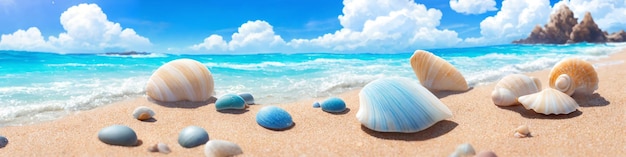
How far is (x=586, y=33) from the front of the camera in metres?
49.7

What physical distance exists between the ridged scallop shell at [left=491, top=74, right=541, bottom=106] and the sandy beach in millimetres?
73

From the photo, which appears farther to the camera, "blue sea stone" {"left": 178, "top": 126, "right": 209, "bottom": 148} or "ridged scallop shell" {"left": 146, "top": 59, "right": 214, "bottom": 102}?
"ridged scallop shell" {"left": 146, "top": 59, "right": 214, "bottom": 102}

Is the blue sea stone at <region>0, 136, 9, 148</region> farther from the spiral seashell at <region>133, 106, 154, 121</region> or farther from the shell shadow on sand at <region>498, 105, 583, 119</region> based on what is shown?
the shell shadow on sand at <region>498, 105, 583, 119</region>

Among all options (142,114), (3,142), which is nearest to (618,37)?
(142,114)

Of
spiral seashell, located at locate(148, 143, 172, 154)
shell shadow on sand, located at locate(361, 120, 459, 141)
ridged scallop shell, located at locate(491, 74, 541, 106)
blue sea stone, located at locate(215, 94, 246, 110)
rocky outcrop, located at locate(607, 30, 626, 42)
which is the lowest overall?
rocky outcrop, located at locate(607, 30, 626, 42)

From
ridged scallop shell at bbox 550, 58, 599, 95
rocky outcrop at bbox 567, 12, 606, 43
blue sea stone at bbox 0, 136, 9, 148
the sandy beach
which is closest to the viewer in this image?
the sandy beach

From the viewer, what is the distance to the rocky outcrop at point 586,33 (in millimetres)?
49719

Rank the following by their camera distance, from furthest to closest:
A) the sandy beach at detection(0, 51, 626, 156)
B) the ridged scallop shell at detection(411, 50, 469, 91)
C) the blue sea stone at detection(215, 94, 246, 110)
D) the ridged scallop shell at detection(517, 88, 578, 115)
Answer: the ridged scallop shell at detection(411, 50, 469, 91)
the blue sea stone at detection(215, 94, 246, 110)
the ridged scallop shell at detection(517, 88, 578, 115)
the sandy beach at detection(0, 51, 626, 156)

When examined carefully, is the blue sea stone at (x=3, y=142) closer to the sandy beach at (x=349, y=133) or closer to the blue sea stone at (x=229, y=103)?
the sandy beach at (x=349, y=133)

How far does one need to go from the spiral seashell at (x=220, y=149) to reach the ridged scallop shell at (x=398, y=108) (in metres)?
1.02

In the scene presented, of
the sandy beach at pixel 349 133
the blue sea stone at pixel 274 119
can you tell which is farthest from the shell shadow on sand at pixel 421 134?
the blue sea stone at pixel 274 119

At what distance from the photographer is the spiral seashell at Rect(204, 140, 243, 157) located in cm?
240

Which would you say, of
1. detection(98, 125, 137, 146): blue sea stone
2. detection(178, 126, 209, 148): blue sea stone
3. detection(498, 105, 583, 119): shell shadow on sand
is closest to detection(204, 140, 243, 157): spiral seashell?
detection(178, 126, 209, 148): blue sea stone

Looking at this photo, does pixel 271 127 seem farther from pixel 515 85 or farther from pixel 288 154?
pixel 515 85
